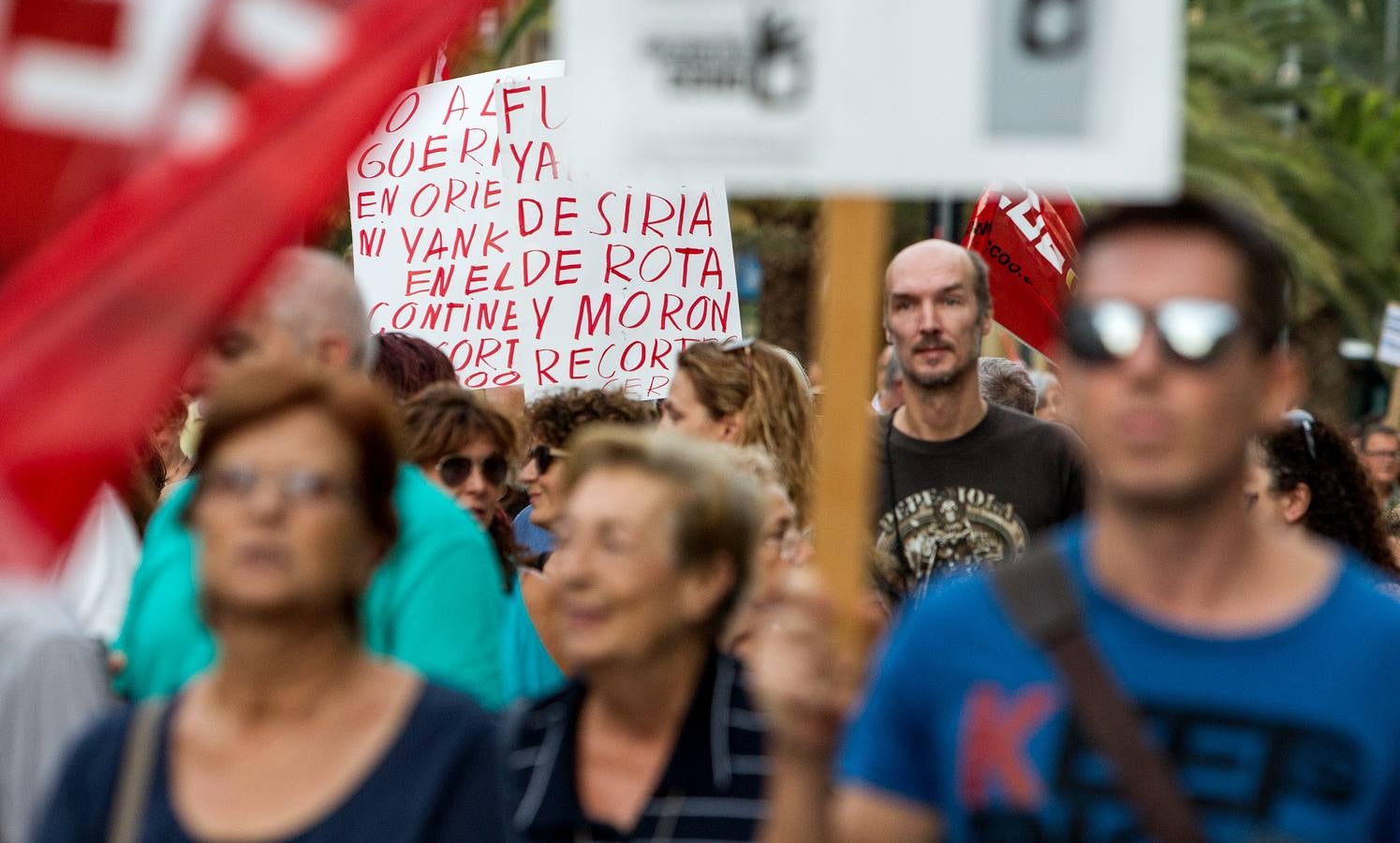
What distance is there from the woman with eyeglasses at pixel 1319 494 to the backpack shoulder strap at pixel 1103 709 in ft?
11.8

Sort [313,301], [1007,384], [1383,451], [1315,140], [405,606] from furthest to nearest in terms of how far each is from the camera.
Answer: [1315,140] → [1383,451] → [1007,384] → [313,301] → [405,606]

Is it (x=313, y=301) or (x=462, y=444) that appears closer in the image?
(x=313, y=301)

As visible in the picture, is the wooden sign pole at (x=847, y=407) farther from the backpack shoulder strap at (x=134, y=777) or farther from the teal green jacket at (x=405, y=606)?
the teal green jacket at (x=405, y=606)

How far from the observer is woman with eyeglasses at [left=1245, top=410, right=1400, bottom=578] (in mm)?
6352

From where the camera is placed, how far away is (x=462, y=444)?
5.89 meters

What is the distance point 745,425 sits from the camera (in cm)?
A: 591

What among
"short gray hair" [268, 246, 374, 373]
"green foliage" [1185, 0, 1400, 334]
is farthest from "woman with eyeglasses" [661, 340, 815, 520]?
"green foliage" [1185, 0, 1400, 334]

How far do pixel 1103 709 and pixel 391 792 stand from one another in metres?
0.98

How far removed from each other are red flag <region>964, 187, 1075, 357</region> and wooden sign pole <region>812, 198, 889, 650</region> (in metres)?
5.25

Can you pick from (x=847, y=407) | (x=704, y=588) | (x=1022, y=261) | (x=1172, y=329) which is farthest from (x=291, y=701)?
(x=1022, y=261)

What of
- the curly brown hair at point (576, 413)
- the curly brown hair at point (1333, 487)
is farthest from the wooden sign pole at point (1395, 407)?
the curly brown hair at point (576, 413)

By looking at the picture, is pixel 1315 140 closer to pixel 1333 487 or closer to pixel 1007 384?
pixel 1007 384

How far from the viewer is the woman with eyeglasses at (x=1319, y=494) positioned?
20.8 feet

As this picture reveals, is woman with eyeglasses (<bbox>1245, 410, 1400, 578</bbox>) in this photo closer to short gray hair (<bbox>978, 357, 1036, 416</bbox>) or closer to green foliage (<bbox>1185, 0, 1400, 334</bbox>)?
short gray hair (<bbox>978, 357, 1036, 416</bbox>)
